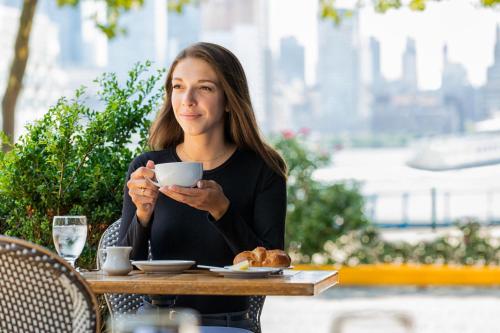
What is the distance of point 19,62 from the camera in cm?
924

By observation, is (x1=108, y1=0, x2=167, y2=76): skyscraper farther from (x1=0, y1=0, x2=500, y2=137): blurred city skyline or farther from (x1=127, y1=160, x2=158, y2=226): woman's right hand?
(x1=127, y1=160, x2=158, y2=226): woman's right hand

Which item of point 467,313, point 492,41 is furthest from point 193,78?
point 492,41

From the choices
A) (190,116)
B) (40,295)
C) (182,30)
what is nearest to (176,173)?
(190,116)

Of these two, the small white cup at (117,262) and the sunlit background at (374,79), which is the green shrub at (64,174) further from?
the sunlit background at (374,79)

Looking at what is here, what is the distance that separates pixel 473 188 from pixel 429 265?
18.4 feet

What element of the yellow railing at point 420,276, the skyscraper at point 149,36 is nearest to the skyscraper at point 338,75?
the skyscraper at point 149,36

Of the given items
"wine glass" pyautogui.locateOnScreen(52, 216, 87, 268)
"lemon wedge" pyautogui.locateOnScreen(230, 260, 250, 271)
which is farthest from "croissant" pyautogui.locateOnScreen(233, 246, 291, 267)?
"wine glass" pyautogui.locateOnScreen(52, 216, 87, 268)

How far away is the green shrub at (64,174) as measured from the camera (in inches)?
160

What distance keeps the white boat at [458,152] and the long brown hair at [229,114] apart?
12.1 metres

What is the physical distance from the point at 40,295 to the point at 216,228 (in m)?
1.05

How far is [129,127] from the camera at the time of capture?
167 inches

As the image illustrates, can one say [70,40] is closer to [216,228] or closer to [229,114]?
[229,114]

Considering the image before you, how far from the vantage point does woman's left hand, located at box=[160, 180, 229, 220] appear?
113 inches

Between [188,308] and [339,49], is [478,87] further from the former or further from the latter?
[188,308]
